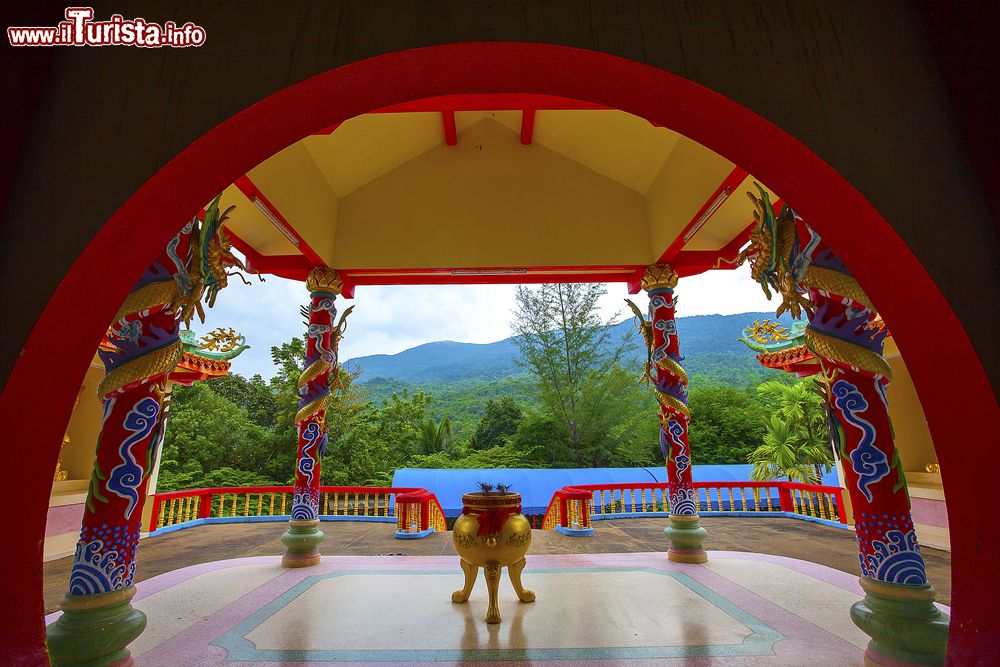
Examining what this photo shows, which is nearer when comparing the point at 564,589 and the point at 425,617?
the point at 425,617

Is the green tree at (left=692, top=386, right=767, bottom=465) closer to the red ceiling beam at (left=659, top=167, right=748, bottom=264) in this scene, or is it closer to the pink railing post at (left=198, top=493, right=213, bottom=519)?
the red ceiling beam at (left=659, top=167, right=748, bottom=264)

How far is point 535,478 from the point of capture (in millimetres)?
10273

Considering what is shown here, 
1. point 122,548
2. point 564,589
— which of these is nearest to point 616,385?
point 564,589

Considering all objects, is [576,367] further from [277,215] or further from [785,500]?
[277,215]

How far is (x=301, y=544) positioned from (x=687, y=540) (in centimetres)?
359

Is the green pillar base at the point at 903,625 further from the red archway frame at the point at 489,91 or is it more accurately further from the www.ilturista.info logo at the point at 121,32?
the www.ilturista.info logo at the point at 121,32

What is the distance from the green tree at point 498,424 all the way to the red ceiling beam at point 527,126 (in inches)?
566

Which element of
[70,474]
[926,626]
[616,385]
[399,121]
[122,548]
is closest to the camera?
[926,626]

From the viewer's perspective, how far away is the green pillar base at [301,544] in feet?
13.0

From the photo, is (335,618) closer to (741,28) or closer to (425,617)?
(425,617)

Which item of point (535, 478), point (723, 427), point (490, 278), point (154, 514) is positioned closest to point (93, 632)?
point (490, 278)

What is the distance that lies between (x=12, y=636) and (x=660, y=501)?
27.1 ft

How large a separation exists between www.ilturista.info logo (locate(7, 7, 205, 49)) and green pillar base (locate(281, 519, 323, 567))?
402 cm

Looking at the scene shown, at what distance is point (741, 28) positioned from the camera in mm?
1153
